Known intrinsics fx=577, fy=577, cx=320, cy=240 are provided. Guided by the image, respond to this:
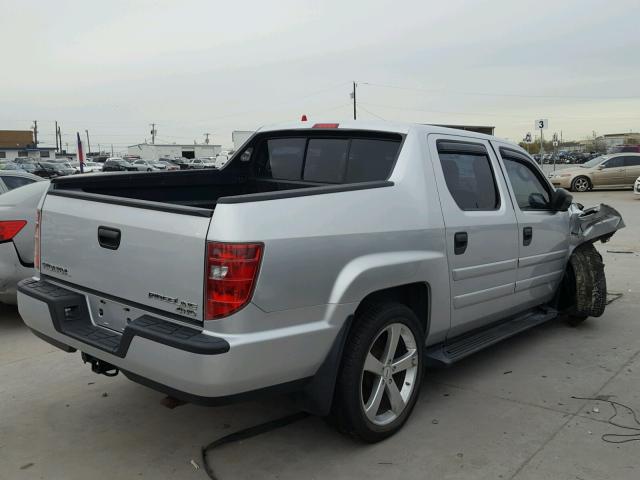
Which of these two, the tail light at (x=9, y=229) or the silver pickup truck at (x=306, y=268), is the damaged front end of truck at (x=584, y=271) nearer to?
the silver pickup truck at (x=306, y=268)

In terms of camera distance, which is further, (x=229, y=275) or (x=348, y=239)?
(x=348, y=239)

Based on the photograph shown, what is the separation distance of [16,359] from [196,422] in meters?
2.11

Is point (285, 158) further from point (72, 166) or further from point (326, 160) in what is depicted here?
point (72, 166)

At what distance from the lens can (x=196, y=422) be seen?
11.9 ft

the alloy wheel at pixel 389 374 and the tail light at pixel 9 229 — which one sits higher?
the tail light at pixel 9 229

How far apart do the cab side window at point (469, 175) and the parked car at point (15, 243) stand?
400 centimetres

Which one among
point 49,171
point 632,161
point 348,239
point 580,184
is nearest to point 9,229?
point 348,239

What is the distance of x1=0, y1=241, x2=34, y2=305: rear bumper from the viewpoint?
5391 millimetres

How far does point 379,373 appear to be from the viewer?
3.26 m

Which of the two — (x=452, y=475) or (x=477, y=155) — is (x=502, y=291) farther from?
(x=452, y=475)

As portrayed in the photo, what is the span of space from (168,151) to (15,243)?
95.5m

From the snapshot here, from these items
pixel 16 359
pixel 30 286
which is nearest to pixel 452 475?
pixel 30 286

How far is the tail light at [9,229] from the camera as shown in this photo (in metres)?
5.44

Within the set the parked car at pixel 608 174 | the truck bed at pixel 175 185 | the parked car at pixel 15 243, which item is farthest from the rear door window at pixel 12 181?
the parked car at pixel 608 174
